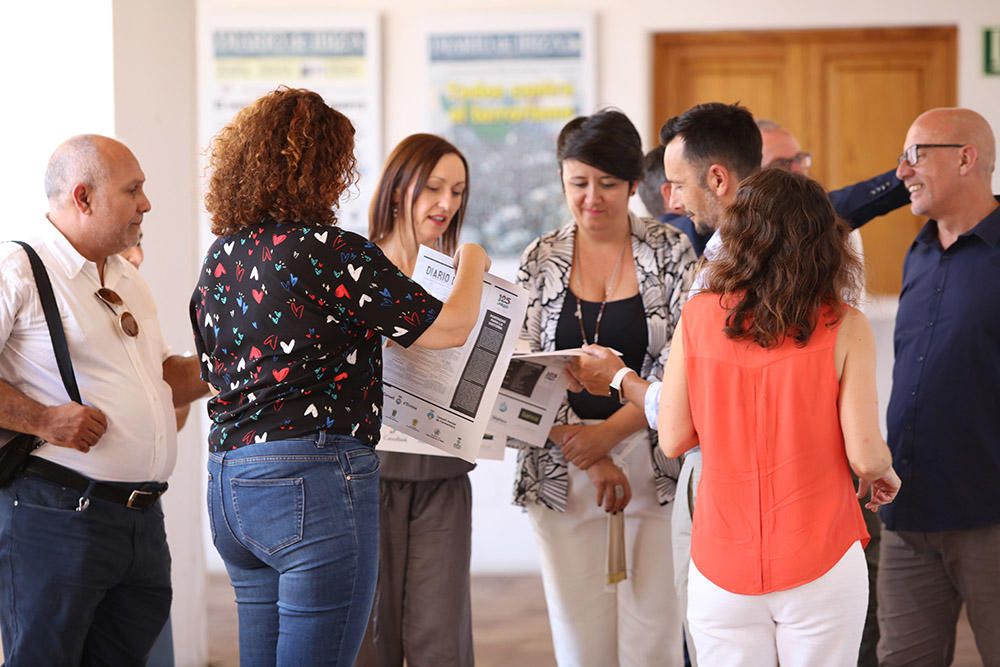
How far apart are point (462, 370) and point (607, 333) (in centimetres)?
57

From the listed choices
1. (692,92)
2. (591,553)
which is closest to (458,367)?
(591,553)

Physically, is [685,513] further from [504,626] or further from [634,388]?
[504,626]

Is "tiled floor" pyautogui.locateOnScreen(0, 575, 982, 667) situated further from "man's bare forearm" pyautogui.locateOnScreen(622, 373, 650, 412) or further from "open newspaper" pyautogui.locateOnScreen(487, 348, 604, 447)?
"man's bare forearm" pyautogui.locateOnScreen(622, 373, 650, 412)

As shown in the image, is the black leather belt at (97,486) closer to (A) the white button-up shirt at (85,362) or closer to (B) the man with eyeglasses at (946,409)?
(A) the white button-up shirt at (85,362)

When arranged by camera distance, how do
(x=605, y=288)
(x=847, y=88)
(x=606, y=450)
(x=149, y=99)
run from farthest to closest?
1. (x=847, y=88)
2. (x=149, y=99)
3. (x=605, y=288)
4. (x=606, y=450)

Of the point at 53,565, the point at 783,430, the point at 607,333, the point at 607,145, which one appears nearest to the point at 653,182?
the point at 607,145

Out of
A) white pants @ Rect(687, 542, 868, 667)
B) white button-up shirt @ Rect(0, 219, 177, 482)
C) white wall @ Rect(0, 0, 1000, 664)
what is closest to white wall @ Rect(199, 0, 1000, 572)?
white wall @ Rect(0, 0, 1000, 664)

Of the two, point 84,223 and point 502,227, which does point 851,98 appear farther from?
point 84,223

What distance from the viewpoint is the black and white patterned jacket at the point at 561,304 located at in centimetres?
288

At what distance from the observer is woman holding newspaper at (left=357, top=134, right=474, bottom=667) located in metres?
2.73

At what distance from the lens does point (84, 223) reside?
8.09ft

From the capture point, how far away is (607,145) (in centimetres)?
291

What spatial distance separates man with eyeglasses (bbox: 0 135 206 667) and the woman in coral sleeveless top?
1285mm

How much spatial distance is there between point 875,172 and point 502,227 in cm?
176
